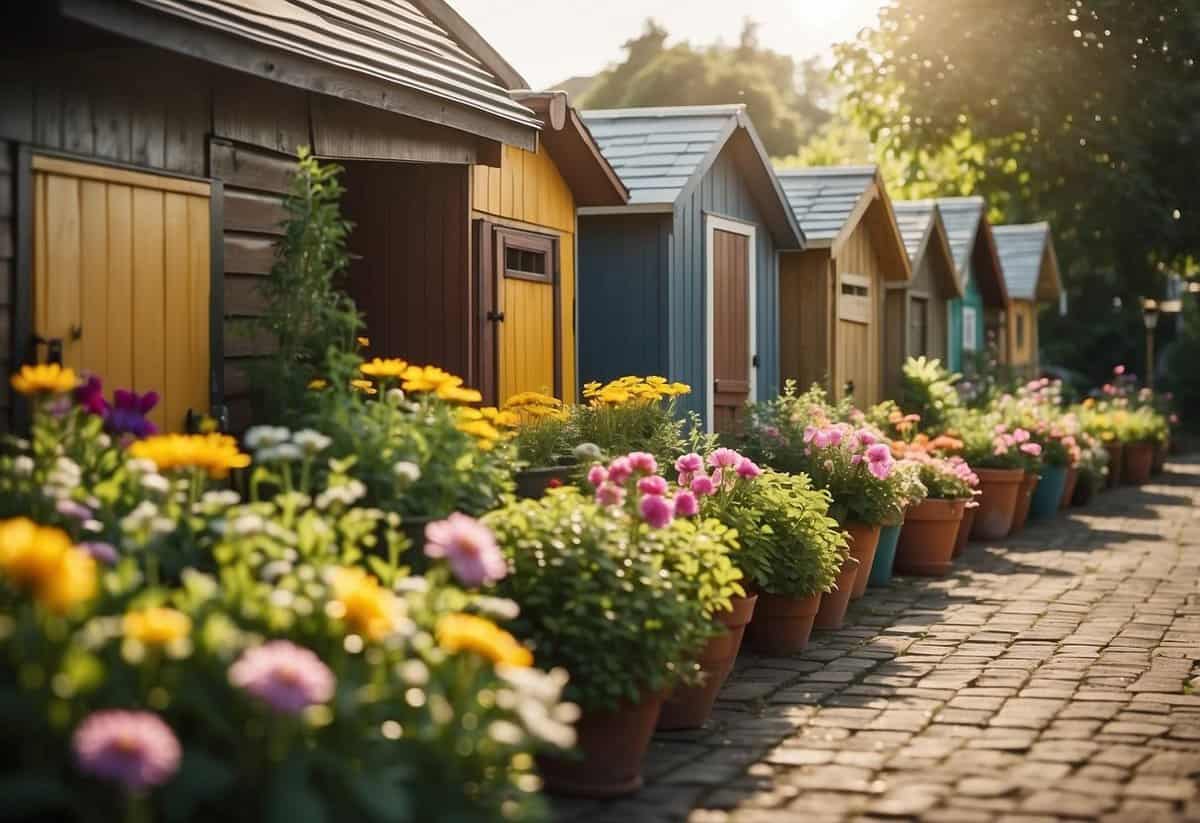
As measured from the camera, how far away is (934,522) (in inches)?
468

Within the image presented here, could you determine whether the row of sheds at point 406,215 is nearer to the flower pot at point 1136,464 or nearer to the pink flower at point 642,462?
the pink flower at point 642,462

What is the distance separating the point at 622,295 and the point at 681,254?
0.57 m

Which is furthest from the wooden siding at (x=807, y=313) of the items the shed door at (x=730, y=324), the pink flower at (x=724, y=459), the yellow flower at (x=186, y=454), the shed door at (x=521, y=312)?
the yellow flower at (x=186, y=454)

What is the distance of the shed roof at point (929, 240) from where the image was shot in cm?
1914

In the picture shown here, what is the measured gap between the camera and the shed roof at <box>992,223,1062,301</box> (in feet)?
90.9

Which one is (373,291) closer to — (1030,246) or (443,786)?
(443,786)

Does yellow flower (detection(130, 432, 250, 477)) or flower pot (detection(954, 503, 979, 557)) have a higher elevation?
yellow flower (detection(130, 432, 250, 477))

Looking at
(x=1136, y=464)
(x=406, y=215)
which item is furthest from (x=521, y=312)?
(x=1136, y=464)

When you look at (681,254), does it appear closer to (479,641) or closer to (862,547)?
(862,547)

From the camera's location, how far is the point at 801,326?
1614 centimetres

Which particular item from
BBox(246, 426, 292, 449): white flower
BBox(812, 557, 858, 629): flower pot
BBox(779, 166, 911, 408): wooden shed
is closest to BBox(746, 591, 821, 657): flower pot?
BBox(812, 557, 858, 629): flower pot

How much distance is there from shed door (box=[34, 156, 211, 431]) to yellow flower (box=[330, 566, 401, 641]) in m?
2.54

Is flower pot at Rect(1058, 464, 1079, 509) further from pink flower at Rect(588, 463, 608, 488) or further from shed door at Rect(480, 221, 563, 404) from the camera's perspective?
pink flower at Rect(588, 463, 608, 488)

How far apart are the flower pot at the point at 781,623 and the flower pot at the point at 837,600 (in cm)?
73
